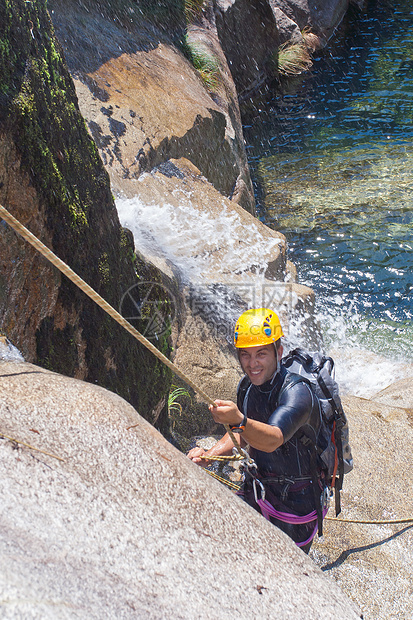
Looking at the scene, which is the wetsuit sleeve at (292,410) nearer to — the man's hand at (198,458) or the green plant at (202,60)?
the man's hand at (198,458)

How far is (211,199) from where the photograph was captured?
9523 mm

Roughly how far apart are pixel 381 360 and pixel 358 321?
3.47 feet

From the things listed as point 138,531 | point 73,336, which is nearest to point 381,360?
point 73,336

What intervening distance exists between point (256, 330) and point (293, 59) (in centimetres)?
2150

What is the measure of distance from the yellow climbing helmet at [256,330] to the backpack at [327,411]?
1.03 ft

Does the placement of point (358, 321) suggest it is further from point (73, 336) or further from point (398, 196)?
point (73, 336)

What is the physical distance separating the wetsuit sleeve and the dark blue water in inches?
257

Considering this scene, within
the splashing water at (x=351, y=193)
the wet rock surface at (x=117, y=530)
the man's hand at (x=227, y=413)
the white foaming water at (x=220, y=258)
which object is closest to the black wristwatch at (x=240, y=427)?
the man's hand at (x=227, y=413)

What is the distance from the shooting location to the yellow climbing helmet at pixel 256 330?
11.8ft

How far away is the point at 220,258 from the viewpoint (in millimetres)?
8570

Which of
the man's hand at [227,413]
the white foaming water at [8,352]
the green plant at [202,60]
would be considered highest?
the green plant at [202,60]

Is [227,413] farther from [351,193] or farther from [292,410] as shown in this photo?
[351,193]

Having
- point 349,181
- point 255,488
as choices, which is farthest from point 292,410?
point 349,181

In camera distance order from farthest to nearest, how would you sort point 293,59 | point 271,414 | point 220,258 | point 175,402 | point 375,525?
1. point 293,59
2. point 220,258
3. point 175,402
4. point 375,525
5. point 271,414
